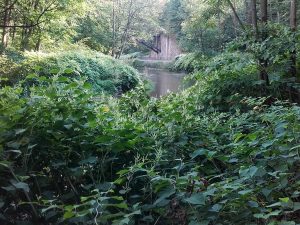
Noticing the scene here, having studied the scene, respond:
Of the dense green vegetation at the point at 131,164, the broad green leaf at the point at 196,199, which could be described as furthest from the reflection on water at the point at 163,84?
the broad green leaf at the point at 196,199

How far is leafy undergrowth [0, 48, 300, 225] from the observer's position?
1.69m

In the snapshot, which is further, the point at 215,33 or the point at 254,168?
the point at 215,33

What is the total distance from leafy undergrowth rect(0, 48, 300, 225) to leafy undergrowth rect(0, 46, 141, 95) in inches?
261

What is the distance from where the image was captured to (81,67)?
12.8 m

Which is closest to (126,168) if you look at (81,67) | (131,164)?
(131,164)

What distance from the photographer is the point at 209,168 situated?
8.09ft

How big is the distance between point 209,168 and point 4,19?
1040 cm

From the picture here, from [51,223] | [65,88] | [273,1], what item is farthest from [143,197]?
[273,1]

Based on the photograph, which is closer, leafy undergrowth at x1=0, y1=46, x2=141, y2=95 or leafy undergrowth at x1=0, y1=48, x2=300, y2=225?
leafy undergrowth at x1=0, y1=48, x2=300, y2=225

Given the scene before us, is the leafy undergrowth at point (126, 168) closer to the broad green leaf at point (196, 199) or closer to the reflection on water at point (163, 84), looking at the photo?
the broad green leaf at point (196, 199)

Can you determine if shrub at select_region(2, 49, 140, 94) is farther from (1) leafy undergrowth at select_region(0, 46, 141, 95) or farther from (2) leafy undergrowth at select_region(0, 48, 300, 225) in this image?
(2) leafy undergrowth at select_region(0, 48, 300, 225)

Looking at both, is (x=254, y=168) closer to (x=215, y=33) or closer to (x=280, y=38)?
(x=280, y=38)

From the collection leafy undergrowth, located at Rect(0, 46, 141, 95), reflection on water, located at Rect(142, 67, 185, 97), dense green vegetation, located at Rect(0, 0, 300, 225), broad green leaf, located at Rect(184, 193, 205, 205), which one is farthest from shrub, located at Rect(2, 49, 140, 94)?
broad green leaf, located at Rect(184, 193, 205, 205)

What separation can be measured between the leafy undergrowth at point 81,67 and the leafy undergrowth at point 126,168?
6.62m
